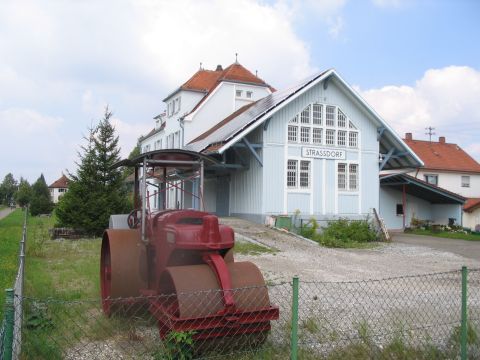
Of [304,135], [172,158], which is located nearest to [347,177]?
[304,135]

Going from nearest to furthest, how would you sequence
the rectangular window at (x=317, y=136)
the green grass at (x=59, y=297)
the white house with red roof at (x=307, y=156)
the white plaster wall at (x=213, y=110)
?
the green grass at (x=59, y=297) < the white house with red roof at (x=307, y=156) < the rectangular window at (x=317, y=136) < the white plaster wall at (x=213, y=110)

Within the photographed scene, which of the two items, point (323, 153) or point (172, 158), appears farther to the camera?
point (323, 153)

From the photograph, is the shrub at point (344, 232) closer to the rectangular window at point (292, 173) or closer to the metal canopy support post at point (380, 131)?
the rectangular window at point (292, 173)

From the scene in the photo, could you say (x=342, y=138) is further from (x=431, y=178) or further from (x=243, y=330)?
(x=243, y=330)

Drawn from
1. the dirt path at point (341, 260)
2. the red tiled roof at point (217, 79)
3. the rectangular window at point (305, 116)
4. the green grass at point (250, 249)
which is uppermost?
the red tiled roof at point (217, 79)

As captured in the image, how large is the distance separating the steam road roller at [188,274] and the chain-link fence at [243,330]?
0.05 ft

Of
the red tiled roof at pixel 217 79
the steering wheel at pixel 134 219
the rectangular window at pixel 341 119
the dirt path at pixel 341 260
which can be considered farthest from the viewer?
the red tiled roof at pixel 217 79

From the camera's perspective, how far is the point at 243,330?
5.10 metres

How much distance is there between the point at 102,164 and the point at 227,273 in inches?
664

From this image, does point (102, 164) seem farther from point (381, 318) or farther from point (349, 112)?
point (381, 318)

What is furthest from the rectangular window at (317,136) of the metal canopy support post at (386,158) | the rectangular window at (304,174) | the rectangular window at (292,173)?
the metal canopy support post at (386,158)

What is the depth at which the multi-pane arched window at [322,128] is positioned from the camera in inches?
909

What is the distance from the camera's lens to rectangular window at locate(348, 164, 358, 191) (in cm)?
2438

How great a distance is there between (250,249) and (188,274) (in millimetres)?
10038
